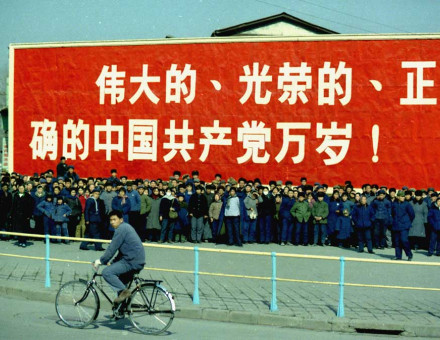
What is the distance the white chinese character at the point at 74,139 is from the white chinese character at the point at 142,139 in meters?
1.71

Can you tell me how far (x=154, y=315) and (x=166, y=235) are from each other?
35.1ft

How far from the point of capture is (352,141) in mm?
22781

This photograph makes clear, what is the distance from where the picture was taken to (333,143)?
2289 cm

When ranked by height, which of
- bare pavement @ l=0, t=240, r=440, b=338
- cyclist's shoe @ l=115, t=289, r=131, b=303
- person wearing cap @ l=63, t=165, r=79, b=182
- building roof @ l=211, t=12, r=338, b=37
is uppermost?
building roof @ l=211, t=12, r=338, b=37

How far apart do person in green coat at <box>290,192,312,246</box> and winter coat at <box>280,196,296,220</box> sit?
16 cm

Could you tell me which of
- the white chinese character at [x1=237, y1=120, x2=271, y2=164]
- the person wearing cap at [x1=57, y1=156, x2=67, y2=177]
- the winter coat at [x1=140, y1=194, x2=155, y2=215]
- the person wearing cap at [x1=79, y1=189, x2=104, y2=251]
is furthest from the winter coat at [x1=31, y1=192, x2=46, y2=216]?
the white chinese character at [x1=237, y1=120, x2=271, y2=164]

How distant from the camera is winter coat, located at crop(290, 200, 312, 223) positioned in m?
19.9

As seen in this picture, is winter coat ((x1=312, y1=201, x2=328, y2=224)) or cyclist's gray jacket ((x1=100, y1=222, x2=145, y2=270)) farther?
winter coat ((x1=312, y1=201, x2=328, y2=224))

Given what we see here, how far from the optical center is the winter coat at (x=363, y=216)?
18.7 meters

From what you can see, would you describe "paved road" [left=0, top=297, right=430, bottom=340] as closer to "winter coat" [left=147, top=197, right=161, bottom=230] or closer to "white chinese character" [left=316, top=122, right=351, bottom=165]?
"winter coat" [left=147, top=197, right=161, bottom=230]

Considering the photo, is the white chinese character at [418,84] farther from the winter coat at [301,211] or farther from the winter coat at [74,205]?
the winter coat at [74,205]

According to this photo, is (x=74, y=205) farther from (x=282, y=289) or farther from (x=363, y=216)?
(x=282, y=289)

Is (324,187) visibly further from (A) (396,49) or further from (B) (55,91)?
(B) (55,91)

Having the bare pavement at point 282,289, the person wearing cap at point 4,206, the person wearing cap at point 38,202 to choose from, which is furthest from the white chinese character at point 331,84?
Answer: the person wearing cap at point 4,206
